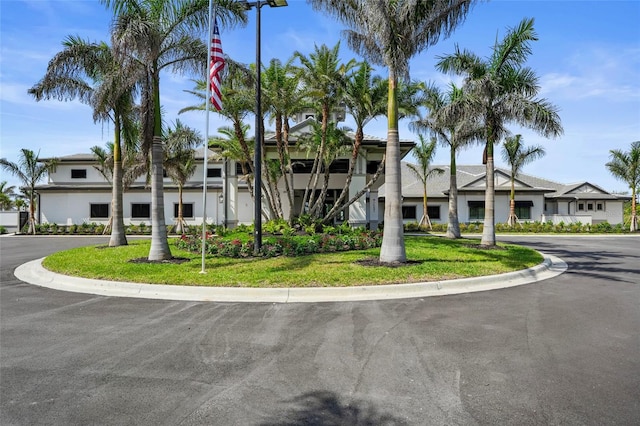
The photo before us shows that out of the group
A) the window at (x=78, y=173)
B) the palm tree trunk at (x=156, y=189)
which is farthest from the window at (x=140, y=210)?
the palm tree trunk at (x=156, y=189)

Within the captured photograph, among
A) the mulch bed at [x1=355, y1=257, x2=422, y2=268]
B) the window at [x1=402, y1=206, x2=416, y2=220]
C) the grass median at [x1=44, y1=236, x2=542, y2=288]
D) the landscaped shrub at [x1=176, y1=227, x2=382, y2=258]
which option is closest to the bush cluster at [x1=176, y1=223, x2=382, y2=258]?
the landscaped shrub at [x1=176, y1=227, x2=382, y2=258]

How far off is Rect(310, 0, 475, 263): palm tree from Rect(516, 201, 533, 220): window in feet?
91.6

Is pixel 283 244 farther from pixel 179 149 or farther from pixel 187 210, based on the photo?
pixel 187 210

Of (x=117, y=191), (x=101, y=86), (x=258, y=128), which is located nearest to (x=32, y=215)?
(x=117, y=191)

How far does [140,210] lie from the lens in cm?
3372

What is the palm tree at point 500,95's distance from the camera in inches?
595

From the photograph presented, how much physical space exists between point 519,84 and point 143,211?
31147 millimetres

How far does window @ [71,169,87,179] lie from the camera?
113 feet

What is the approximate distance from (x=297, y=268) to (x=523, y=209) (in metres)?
32.2

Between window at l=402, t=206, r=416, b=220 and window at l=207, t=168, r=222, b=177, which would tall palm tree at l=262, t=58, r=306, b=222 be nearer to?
window at l=207, t=168, r=222, b=177

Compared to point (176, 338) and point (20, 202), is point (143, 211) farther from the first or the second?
point (20, 202)

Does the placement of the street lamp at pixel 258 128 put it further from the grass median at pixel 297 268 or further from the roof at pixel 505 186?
the roof at pixel 505 186

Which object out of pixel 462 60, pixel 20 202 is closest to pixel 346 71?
pixel 462 60

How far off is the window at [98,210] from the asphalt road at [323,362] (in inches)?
1156
